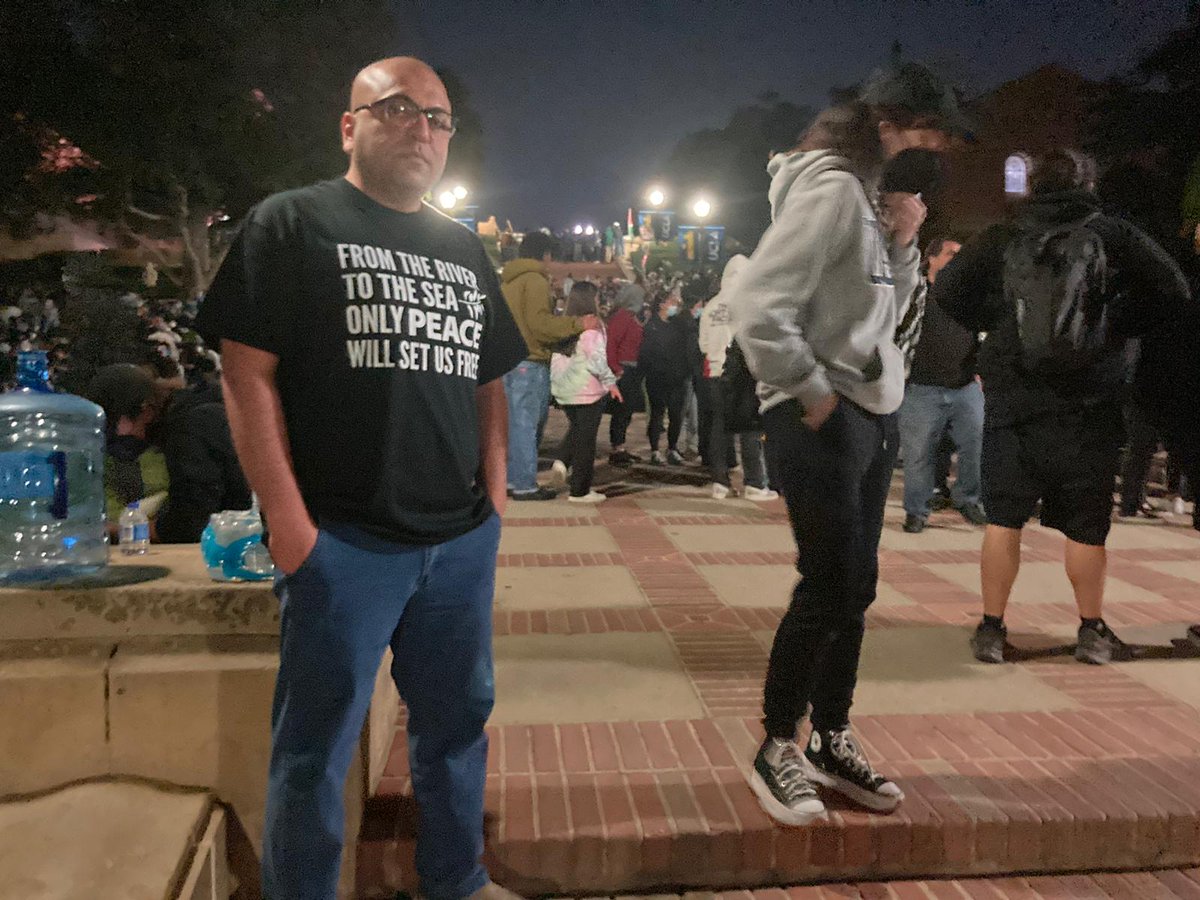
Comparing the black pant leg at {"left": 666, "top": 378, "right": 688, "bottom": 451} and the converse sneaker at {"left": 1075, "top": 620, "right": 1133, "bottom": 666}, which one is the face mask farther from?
the black pant leg at {"left": 666, "top": 378, "right": 688, "bottom": 451}

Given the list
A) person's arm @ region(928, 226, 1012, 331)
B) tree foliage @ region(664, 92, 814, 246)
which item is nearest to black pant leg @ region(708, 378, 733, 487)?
person's arm @ region(928, 226, 1012, 331)

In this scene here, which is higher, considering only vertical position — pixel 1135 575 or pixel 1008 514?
pixel 1008 514

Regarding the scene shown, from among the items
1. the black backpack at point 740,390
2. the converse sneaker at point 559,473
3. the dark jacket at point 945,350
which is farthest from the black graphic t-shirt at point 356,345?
the converse sneaker at point 559,473

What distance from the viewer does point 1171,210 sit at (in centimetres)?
2170

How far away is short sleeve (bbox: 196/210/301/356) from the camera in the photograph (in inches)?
70.7

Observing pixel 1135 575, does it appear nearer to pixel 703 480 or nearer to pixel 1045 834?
pixel 1045 834

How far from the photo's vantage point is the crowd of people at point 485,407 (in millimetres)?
1874

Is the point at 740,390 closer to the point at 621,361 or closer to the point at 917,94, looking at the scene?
the point at 917,94

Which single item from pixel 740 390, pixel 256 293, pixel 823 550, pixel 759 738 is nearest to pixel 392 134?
pixel 256 293

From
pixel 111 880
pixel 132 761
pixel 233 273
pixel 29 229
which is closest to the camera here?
pixel 233 273

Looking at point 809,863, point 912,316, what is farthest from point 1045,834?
point 912,316

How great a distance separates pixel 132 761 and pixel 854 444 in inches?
82.1

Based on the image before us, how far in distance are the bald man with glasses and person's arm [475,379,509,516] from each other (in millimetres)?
83

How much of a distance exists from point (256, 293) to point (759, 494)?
626 centimetres
